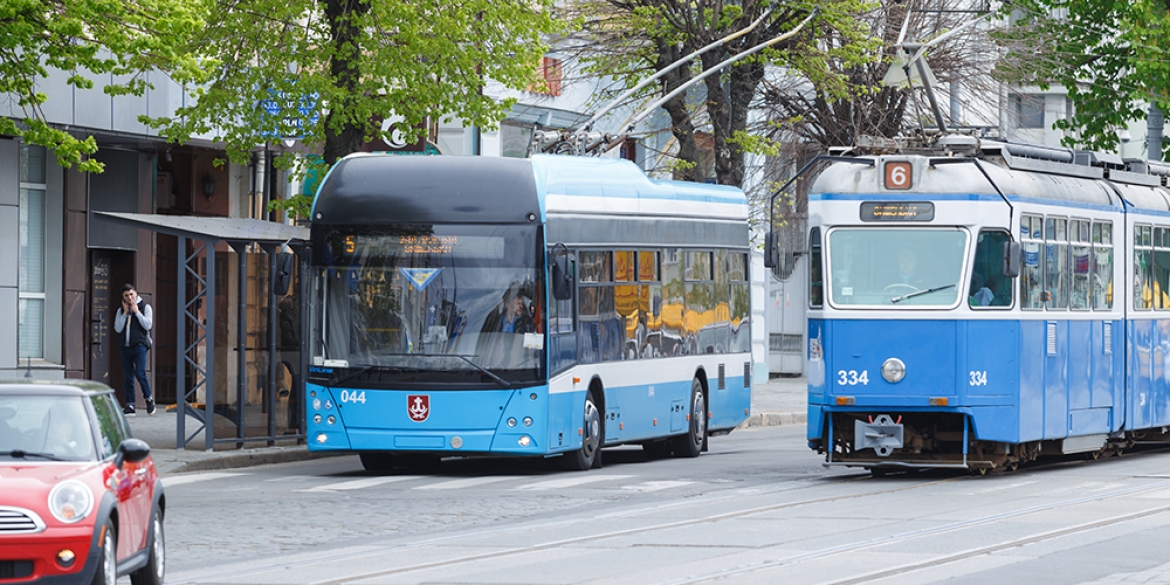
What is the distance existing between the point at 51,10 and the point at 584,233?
577 cm

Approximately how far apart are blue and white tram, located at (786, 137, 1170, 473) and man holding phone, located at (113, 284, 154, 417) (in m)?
11.6

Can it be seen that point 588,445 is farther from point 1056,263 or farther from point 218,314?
point 1056,263

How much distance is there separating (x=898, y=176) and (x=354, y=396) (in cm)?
577

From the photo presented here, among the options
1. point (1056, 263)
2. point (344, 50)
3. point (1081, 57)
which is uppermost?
point (1081, 57)

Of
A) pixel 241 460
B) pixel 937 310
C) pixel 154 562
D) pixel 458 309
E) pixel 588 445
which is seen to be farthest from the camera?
pixel 241 460

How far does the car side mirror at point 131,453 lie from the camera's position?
1013cm

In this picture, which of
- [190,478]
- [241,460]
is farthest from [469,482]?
[241,460]

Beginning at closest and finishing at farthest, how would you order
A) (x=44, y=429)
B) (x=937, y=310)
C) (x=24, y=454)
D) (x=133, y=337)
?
(x=24, y=454) → (x=44, y=429) → (x=937, y=310) → (x=133, y=337)

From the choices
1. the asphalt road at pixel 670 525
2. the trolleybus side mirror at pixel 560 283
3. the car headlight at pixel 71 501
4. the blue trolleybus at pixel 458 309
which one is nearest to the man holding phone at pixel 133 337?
the asphalt road at pixel 670 525

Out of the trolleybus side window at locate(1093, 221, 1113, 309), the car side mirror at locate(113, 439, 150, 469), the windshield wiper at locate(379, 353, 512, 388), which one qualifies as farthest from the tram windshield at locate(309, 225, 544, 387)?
the car side mirror at locate(113, 439, 150, 469)

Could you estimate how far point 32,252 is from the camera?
26.0 m

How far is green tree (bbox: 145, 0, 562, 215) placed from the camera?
879 inches

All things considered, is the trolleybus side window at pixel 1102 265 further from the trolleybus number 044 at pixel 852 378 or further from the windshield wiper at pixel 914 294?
the trolleybus number 044 at pixel 852 378

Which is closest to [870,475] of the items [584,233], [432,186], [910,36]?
[584,233]
